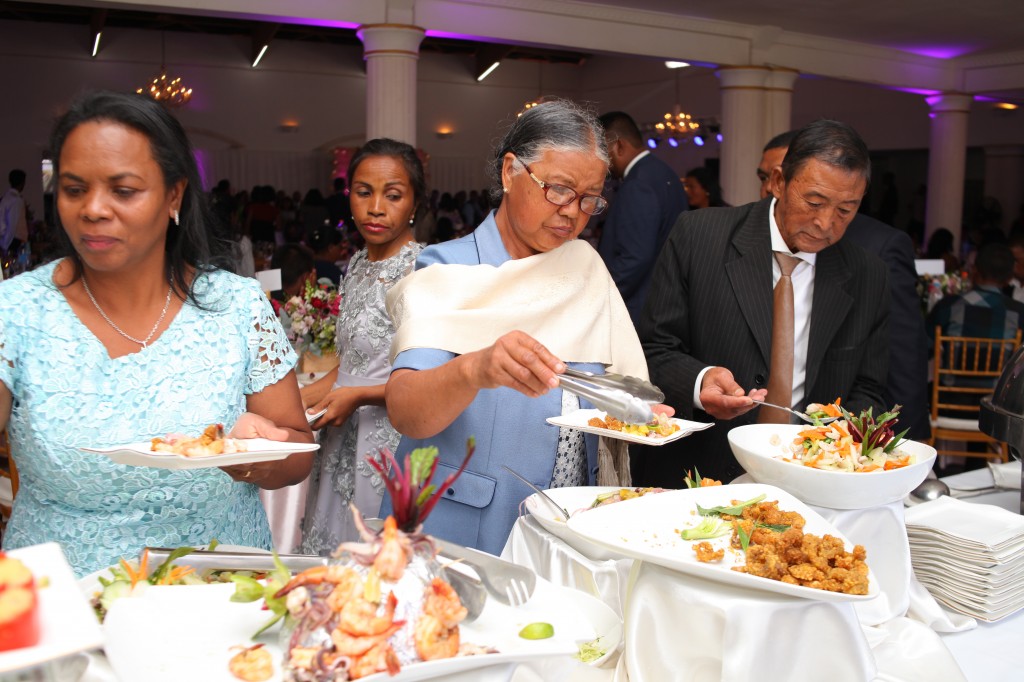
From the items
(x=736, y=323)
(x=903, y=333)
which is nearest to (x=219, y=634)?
(x=736, y=323)

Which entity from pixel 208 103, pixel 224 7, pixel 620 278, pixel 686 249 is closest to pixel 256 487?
pixel 686 249

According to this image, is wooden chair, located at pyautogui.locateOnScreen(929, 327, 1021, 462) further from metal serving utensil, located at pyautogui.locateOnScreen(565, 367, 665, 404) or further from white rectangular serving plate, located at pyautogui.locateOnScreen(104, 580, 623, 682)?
white rectangular serving plate, located at pyautogui.locateOnScreen(104, 580, 623, 682)

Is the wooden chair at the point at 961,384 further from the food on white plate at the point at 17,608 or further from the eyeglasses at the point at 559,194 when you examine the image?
the food on white plate at the point at 17,608

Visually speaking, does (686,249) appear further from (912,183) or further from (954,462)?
(912,183)

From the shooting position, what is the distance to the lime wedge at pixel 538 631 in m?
1.02

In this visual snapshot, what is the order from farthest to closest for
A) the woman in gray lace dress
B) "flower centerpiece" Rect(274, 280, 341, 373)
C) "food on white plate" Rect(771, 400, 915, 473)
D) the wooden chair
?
the wooden chair → "flower centerpiece" Rect(274, 280, 341, 373) → the woman in gray lace dress → "food on white plate" Rect(771, 400, 915, 473)

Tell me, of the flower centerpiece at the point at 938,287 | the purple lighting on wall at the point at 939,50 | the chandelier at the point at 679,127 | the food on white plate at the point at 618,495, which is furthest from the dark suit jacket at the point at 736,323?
the chandelier at the point at 679,127

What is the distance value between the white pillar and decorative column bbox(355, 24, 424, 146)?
10811mm

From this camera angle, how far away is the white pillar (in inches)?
585

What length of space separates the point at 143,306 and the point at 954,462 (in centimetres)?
589

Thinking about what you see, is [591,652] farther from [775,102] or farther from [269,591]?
[775,102]

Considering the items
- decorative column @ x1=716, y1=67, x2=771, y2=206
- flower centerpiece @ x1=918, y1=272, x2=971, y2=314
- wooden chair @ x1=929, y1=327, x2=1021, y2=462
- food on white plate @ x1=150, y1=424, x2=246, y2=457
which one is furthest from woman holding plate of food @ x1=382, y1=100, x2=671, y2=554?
decorative column @ x1=716, y1=67, x2=771, y2=206

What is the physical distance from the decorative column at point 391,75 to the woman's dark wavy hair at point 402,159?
17.0ft

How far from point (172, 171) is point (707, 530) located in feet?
3.44
